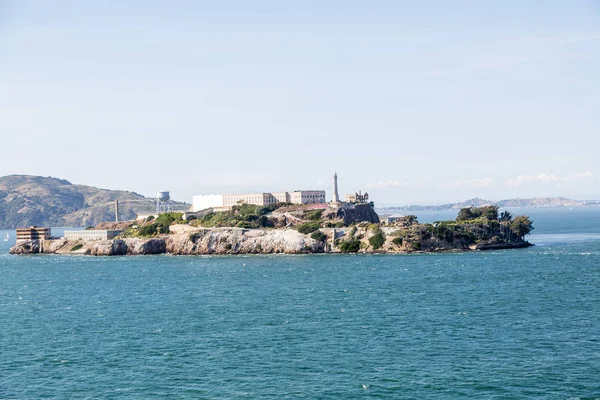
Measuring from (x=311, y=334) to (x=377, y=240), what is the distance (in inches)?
3637

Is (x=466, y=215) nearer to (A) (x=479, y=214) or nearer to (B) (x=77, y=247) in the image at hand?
(A) (x=479, y=214)

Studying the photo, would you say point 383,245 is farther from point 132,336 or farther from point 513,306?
point 132,336

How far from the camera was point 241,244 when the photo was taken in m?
173

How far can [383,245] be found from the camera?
529 feet

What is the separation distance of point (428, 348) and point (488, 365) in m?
7.07

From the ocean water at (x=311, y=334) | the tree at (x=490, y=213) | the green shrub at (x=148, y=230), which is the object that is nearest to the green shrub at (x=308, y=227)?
the green shrub at (x=148, y=230)

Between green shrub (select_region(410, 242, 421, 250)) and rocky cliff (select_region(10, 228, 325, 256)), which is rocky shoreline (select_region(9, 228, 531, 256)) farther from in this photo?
green shrub (select_region(410, 242, 421, 250))

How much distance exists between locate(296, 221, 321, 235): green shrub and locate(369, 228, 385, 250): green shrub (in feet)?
51.5

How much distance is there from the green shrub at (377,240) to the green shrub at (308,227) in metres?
15.7

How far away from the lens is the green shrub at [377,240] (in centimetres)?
16112

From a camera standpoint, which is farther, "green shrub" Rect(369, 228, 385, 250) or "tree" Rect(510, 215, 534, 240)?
"tree" Rect(510, 215, 534, 240)

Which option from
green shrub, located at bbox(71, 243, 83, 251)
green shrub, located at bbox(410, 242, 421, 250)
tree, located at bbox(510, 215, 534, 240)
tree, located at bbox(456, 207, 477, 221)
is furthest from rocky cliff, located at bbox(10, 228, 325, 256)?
tree, located at bbox(510, 215, 534, 240)

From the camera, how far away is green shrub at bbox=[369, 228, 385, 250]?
161m

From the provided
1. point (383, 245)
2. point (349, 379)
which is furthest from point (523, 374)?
point (383, 245)
